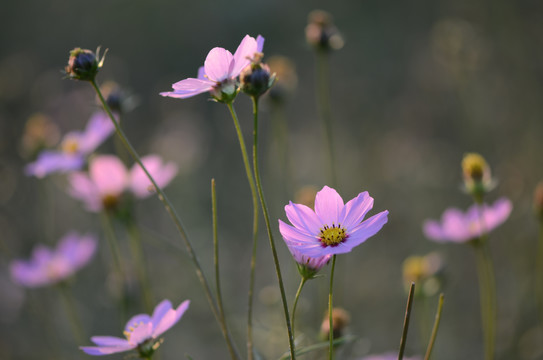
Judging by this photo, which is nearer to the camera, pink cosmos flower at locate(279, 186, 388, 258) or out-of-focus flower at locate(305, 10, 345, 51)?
pink cosmos flower at locate(279, 186, 388, 258)

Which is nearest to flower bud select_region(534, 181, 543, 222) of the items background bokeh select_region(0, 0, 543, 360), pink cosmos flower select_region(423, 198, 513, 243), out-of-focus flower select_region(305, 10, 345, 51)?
pink cosmos flower select_region(423, 198, 513, 243)

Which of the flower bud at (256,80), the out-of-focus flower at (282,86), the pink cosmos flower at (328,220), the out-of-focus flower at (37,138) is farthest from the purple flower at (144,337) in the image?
the out-of-focus flower at (37,138)

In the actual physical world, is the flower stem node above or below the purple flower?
above

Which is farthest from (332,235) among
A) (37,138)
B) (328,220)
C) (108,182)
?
(37,138)

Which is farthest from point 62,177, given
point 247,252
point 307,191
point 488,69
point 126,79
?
point 488,69

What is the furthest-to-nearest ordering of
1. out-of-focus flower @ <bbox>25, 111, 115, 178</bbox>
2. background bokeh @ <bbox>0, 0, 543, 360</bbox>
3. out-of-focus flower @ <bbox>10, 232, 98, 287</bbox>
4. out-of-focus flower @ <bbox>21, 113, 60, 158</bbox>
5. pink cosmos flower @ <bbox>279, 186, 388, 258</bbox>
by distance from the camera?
background bokeh @ <bbox>0, 0, 543, 360</bbox>
out-of-focus flower @ <bbox>21, 113, 60, 158</bbox>
out-of-focus flower @ <bbox>10, 232, 98, 287</bbox>
out-of-focus flower @ <bbox>25, 111, 115, 178</bbox>
pink cosmos flower @ <bbox>279, 186, 388, 258</bbox>

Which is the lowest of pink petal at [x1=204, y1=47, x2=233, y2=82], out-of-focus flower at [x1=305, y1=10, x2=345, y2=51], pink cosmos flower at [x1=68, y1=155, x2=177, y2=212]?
pink cosmos flower at [x1=68, y1=155, x2=177, y2=212]

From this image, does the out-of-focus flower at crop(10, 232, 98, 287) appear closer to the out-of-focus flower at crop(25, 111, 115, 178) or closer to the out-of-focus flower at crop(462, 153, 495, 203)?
the out-of-focus flower at crop(25, 111, 115, 178)
